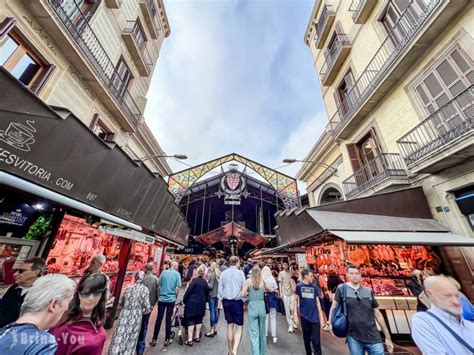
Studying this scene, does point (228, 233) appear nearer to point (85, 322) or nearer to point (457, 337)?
point (85, 322)

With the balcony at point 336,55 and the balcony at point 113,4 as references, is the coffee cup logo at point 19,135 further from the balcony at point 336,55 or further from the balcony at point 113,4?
the balcony at point 336,55

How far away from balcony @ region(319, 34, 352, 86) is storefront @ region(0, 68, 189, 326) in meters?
11.1

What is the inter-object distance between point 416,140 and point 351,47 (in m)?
6.44

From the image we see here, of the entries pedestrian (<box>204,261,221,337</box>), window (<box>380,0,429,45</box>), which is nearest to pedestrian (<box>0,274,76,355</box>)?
pedestrian (<box>204,261,221,337</box>)

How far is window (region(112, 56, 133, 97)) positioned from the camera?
8016mm

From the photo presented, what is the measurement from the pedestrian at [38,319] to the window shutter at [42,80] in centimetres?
585

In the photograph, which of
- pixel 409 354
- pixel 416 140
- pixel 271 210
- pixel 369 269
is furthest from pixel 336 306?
pixel 271 210

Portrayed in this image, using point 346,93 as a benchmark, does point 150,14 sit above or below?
above

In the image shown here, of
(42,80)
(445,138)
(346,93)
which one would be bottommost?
(445,138)

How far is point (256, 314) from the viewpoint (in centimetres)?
389

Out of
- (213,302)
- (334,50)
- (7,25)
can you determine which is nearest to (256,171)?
(334,50)

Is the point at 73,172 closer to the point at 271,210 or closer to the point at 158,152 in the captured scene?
the point at 158,152

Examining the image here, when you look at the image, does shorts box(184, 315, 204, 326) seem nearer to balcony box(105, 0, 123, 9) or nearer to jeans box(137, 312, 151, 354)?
jeans box(137, 312, 151, 354)

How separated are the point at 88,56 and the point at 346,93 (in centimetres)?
1151
